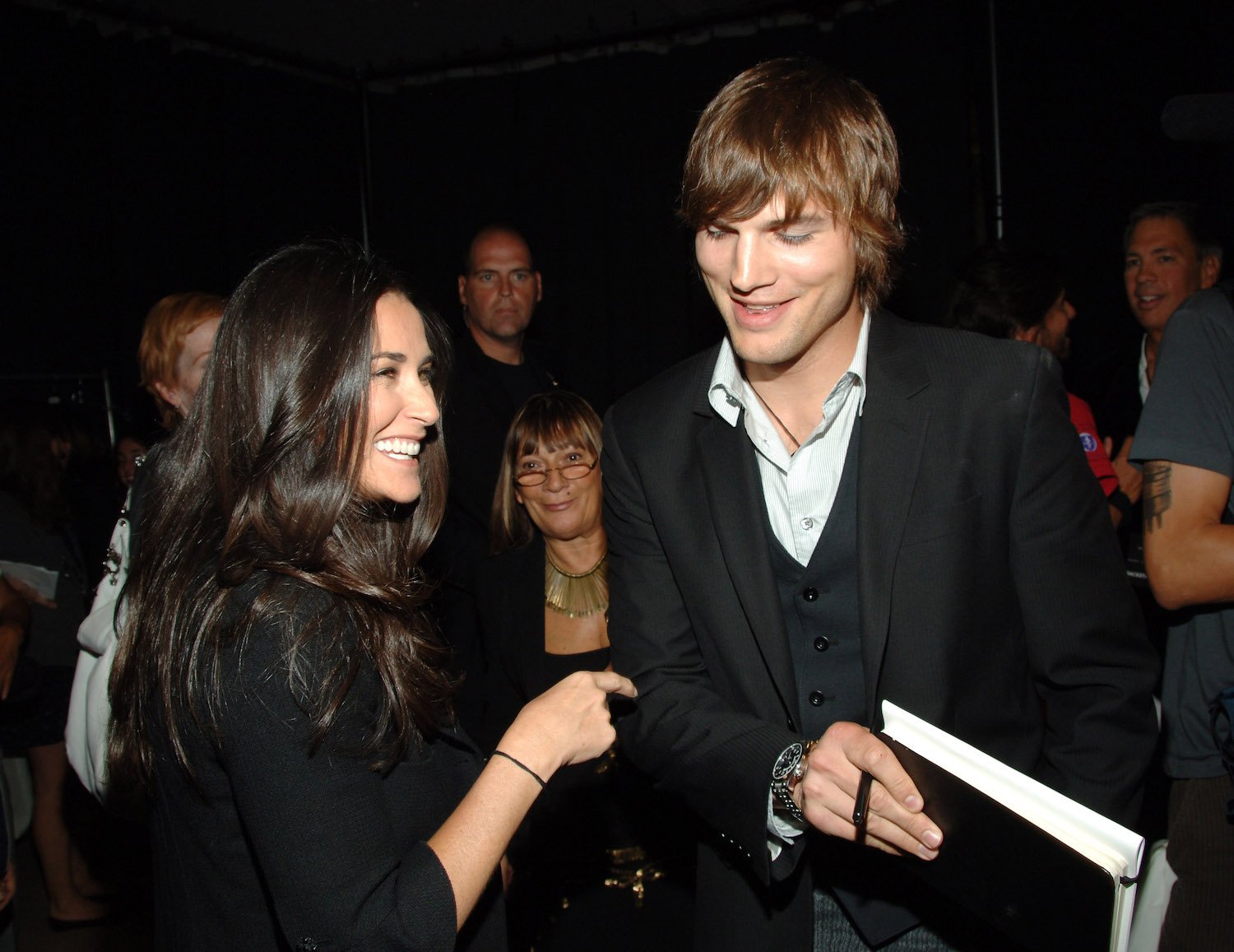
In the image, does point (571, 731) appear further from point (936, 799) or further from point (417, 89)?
point (417, 89)

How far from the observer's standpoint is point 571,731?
128 centimetres

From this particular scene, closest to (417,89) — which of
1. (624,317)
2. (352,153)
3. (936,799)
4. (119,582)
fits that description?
(352,153)

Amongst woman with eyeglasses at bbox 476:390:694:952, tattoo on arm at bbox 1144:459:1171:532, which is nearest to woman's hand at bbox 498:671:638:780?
woman with eyeglasses at bbox 476:390:694:952

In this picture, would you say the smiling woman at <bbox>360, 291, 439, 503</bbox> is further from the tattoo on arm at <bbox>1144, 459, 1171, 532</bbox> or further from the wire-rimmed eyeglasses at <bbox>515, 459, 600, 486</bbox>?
the wire-rimmed eyeglasses at <bbox>515, 459, 600, 486</bbox>

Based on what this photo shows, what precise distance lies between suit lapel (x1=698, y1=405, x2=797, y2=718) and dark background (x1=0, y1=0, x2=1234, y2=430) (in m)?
2.23

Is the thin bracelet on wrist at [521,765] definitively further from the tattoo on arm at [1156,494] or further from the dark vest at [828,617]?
the tattoo on arm at [1156,494]

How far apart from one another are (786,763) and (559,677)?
130 cm

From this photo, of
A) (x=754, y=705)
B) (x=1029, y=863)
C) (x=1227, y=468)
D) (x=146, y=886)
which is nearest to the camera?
(x=1029, y=863)

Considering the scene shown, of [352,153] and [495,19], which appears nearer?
[495,19]

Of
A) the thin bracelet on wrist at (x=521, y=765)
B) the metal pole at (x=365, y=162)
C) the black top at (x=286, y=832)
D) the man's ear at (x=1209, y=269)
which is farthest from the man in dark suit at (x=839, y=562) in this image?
the metal pole at (x=365, y=162)

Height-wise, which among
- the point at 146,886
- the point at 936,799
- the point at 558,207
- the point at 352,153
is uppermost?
the point at 352,153

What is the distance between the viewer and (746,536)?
1.31 meters

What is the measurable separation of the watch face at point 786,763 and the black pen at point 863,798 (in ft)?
0.40

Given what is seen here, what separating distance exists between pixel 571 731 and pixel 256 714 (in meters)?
0.44
